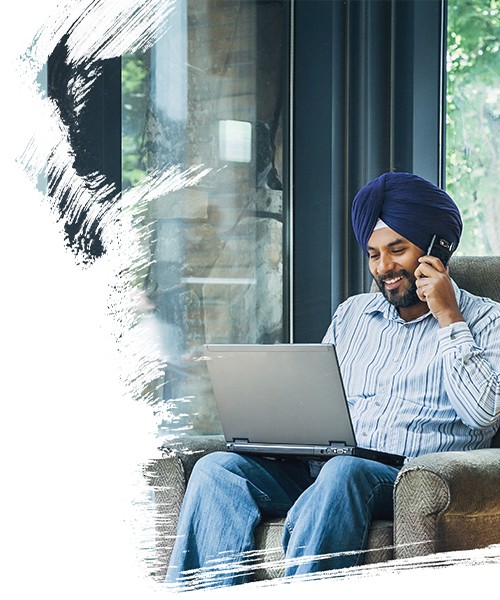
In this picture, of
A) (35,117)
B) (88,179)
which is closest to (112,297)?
(88,179)

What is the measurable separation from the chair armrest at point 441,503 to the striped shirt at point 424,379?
242 mm

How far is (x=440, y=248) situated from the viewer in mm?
2133

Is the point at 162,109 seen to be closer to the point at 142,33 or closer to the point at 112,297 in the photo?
the point at 142,33

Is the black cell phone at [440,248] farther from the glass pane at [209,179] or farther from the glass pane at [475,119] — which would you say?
the glass pane at [209,179]

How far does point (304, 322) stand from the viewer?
9.73ft

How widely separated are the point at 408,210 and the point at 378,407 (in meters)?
0.41

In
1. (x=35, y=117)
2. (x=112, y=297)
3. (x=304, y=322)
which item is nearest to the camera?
Result: (x=35, y=117)

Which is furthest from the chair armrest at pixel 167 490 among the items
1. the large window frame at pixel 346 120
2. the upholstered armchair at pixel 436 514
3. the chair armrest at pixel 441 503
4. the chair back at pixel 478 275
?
the large window frame at pixel 346 120

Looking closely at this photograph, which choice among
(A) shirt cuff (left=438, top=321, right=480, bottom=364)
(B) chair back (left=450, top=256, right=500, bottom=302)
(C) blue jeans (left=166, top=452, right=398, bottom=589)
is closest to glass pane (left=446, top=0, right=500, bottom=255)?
(B) chair back (left=450, top=256, right=500, bottom=302)

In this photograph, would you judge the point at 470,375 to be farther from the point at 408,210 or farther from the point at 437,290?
the point at 408,210

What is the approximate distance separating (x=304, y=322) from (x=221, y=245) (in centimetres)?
38

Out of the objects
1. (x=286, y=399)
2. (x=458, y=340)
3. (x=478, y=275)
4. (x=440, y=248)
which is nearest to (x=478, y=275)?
(x=478, y=275)

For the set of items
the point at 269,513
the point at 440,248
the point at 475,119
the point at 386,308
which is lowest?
the point at 269,513

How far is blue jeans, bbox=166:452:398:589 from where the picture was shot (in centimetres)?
169
